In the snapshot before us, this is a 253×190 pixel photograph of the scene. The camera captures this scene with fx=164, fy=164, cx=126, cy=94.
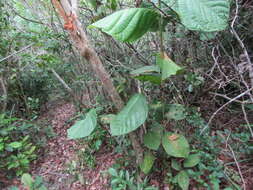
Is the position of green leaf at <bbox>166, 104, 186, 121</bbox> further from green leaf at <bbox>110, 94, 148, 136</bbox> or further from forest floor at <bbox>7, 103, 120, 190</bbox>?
forest floor at <bbox>7, 103, 120, 190</bbox>

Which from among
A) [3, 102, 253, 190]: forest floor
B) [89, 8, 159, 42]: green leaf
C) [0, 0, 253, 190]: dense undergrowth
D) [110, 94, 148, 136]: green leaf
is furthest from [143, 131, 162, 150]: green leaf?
[89, 8, 159, 42]: green leaf

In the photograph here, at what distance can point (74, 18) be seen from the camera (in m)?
0.93

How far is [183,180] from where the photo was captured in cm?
121

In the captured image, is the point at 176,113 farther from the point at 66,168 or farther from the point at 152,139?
the point at 66,168

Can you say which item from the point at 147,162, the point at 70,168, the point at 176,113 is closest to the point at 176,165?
the point at 147,162

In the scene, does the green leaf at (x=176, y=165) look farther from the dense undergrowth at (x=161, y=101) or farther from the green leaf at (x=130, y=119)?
the green leaf at (x=130, y=119)

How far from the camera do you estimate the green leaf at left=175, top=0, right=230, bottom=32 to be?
0.63 meters

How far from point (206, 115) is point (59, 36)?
1.95 meters

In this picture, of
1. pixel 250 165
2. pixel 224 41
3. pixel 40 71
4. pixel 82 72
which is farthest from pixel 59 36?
pixel 250 165

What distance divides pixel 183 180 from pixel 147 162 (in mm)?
292

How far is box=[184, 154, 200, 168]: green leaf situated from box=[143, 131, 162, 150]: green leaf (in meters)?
0.33

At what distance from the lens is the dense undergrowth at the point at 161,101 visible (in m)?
1.06

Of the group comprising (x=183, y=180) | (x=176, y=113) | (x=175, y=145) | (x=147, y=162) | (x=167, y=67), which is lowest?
(x=183, y=180)

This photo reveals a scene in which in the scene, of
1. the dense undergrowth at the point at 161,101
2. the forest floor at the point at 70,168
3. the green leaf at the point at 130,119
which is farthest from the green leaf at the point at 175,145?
the forest floor at the point at 70,168
